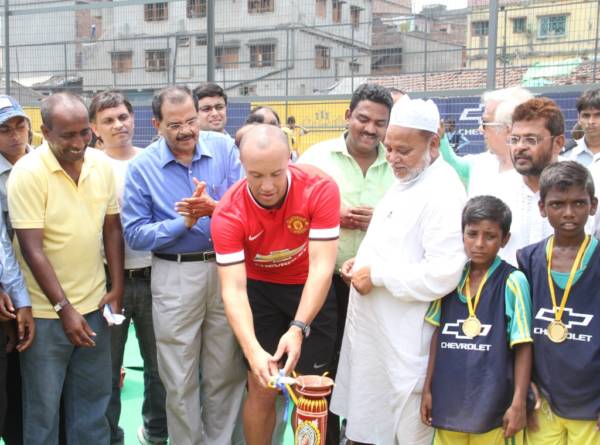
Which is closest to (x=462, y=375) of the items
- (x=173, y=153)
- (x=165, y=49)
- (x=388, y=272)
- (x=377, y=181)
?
(x=388, y=272)

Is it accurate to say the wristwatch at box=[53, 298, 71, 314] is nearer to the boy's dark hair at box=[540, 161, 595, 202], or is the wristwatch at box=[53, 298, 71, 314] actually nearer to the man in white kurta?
the man in white kurta

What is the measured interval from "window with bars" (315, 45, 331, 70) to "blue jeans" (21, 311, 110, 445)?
9.80m

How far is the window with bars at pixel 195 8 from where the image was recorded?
11776mm

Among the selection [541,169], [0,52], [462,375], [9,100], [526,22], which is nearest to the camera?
[462,375]

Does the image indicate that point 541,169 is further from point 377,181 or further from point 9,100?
point 9,100

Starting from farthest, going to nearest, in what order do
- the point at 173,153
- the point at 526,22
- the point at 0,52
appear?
1. the point at 0,52
2. the point at 526,22
3. the point at 173,153

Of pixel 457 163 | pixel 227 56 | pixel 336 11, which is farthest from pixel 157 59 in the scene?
pixel 457 163

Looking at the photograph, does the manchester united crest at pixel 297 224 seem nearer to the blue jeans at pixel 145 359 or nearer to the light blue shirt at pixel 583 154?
the blue jeans at pixel 145 359

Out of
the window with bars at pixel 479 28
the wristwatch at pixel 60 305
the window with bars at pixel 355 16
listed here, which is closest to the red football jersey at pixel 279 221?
the wristwatch at pixel 60 305

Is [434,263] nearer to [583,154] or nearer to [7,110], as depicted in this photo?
[583,154]

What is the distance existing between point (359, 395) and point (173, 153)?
5.06 feet

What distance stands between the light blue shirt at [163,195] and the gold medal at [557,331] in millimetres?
1690

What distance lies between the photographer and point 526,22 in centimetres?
1168

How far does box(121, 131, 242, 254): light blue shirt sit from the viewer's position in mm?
3416
